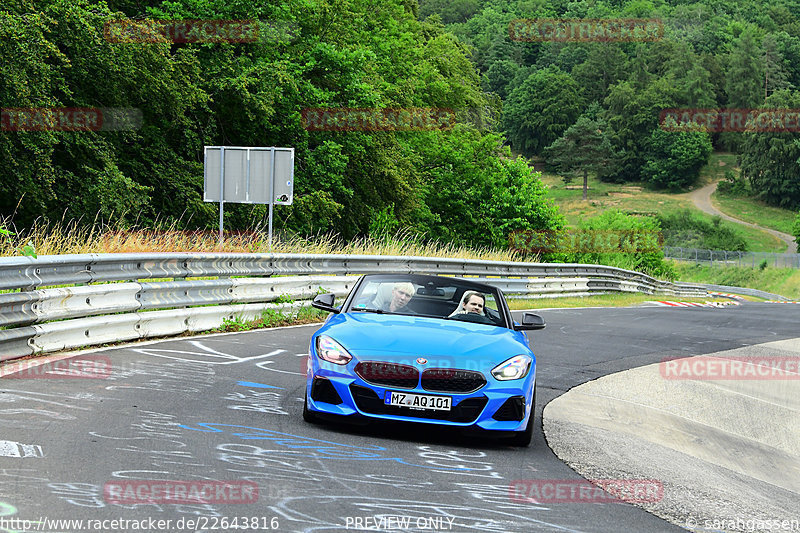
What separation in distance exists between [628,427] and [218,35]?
30226 mm

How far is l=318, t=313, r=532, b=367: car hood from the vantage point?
694 cm

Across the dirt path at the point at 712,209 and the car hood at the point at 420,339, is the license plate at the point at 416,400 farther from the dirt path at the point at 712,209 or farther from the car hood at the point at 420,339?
the dirt path at the point at 712,209

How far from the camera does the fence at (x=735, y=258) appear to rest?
8556cm

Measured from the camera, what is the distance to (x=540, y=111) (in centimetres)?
18425

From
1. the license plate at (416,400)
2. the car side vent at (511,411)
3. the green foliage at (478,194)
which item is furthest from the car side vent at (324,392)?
the green foliage at (478,194)

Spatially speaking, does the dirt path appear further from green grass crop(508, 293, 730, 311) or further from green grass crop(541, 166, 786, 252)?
green grass crop(508, 293, 730, 311)

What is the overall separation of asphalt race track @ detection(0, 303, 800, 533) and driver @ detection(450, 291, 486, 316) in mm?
1191

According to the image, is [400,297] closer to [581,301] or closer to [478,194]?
[581,301]

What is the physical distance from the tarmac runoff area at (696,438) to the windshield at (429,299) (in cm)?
115

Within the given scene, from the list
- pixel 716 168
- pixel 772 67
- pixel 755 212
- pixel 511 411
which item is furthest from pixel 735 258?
pixel 772 67

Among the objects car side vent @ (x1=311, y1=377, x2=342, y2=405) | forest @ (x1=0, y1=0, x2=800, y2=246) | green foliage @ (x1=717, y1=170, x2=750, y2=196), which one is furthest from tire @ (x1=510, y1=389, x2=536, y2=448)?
green foliage @ (x1=717, y1=170, x2=750, y2=196)

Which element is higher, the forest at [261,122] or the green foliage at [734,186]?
the forest at [261,122]

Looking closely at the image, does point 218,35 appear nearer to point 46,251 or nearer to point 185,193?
point 185,193

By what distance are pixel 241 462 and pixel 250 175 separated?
14907 mm
